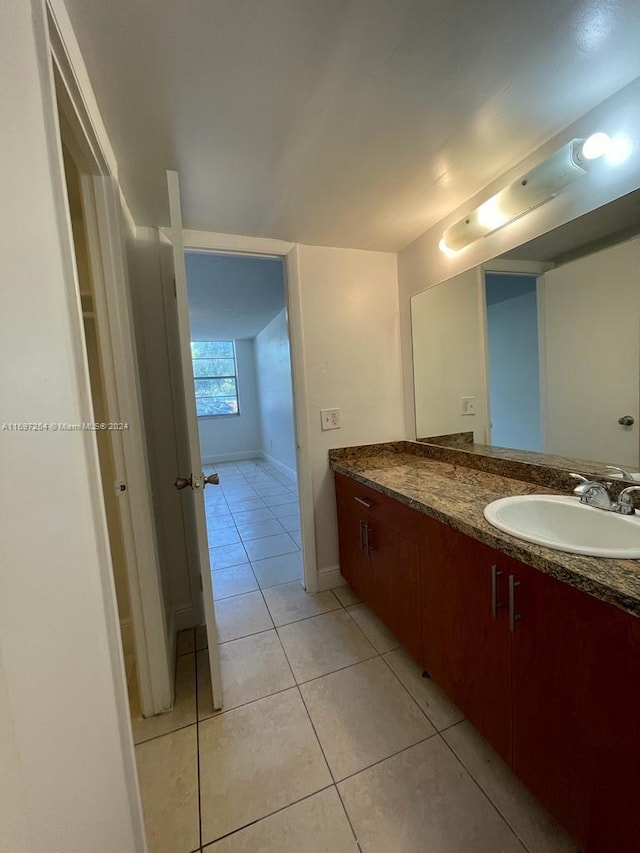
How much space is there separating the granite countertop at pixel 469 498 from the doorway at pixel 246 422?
58cm

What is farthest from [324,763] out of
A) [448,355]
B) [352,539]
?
[448,355]

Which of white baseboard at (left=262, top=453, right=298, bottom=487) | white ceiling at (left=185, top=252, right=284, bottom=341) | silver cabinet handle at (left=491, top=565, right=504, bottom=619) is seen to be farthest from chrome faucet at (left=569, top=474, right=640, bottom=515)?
white baseboard at (left=262, top=453, right=298, bottom=487)

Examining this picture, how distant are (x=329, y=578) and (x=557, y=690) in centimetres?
144

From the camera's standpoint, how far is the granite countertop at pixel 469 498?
0.71m

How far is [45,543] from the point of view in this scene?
1.61ft

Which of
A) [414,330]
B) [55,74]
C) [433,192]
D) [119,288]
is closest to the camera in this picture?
[55,74]

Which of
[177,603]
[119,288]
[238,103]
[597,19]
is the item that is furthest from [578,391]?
[177,603]

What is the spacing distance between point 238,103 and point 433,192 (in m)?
0.90

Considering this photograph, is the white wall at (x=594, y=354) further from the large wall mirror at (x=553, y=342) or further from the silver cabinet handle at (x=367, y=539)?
the silver cabinet handle at (x=367, y=539)

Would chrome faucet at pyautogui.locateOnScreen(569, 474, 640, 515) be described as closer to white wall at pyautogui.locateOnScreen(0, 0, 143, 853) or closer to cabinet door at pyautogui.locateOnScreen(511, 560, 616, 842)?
cabinet door at pyautogui.locateOnScreen(511, 560, 616, 842)

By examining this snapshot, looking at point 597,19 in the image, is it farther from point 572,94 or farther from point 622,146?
point 622,146

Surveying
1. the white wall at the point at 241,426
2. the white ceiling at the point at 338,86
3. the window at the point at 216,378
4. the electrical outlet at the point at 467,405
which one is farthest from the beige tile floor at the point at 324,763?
the window at the point at 216,378

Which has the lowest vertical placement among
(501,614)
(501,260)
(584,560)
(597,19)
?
(501,614)

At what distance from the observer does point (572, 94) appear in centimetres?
104
